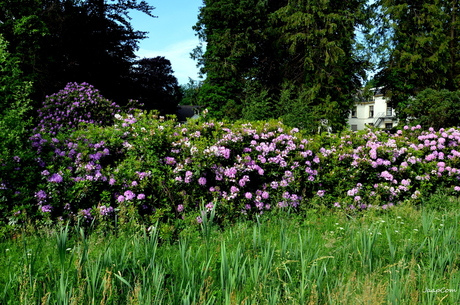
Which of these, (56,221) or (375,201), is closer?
(56,221)

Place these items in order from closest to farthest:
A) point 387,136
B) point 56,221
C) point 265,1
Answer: point 56,221 → point 387,136 → point 265,1

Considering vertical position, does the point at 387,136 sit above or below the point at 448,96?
below

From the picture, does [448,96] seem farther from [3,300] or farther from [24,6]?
[24,6]

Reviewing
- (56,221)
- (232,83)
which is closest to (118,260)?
(56,221)

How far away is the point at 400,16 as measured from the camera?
24.0 metres

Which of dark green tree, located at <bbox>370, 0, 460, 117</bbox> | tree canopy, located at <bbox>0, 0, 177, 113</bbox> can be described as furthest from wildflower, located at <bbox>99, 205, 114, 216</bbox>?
dark green tree, located at <bbox>370, 0, 460, 117</bbox>

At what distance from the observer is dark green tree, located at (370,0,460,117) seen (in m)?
23.3

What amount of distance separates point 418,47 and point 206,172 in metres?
23.7

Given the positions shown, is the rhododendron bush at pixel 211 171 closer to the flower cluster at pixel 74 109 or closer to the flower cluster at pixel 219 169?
the flower cluster at pixel 219 169

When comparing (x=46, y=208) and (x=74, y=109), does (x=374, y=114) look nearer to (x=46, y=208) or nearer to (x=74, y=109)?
(x=74, y=109)

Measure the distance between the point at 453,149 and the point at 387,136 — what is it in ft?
5.51

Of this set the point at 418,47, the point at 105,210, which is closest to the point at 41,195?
the point at 105,210

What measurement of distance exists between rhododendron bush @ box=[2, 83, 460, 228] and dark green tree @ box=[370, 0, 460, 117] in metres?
18.8

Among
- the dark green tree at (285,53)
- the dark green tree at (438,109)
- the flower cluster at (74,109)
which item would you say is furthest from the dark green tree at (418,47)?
the flower cluster at (74,109)
